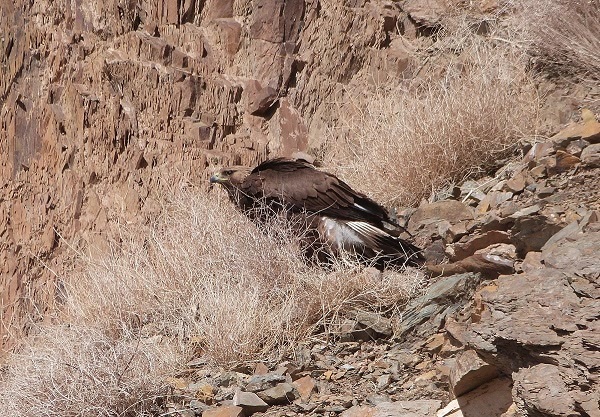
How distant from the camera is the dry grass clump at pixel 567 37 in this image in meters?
8.27

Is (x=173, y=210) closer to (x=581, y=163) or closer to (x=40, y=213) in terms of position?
(x=40, y=213)

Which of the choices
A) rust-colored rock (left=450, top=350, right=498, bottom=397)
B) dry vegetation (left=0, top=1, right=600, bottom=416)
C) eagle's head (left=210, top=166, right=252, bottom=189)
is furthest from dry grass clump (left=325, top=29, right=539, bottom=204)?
rust-colored rock (left=450, top=350, right=498, bottom=397)

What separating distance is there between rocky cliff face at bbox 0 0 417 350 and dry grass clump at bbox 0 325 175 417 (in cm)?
243

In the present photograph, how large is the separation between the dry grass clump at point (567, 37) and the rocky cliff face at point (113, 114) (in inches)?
98.3

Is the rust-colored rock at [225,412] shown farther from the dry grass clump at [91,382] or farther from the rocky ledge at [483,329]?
the dry grass clump at [91,382]

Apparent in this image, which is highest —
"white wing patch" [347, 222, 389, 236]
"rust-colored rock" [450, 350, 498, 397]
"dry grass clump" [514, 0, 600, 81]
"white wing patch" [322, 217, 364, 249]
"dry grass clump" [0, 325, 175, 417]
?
"dry grass clump" [514, 0, 600, 81]

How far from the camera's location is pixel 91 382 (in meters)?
5.30

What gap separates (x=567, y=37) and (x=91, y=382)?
5616 millimetres

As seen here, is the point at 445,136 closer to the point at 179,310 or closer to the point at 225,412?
the point at 179,310

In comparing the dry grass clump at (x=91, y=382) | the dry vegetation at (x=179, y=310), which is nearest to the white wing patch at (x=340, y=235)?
the dry vegetation at (x=179, y=310)

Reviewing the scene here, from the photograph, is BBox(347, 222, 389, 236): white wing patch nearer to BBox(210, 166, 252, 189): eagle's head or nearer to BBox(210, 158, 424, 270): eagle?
BBox(210, 158, 424, 270): eagle

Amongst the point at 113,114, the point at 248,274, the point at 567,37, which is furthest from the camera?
the point at 113,114

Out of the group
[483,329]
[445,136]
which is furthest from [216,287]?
[483,329]

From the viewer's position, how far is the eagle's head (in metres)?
8.01
